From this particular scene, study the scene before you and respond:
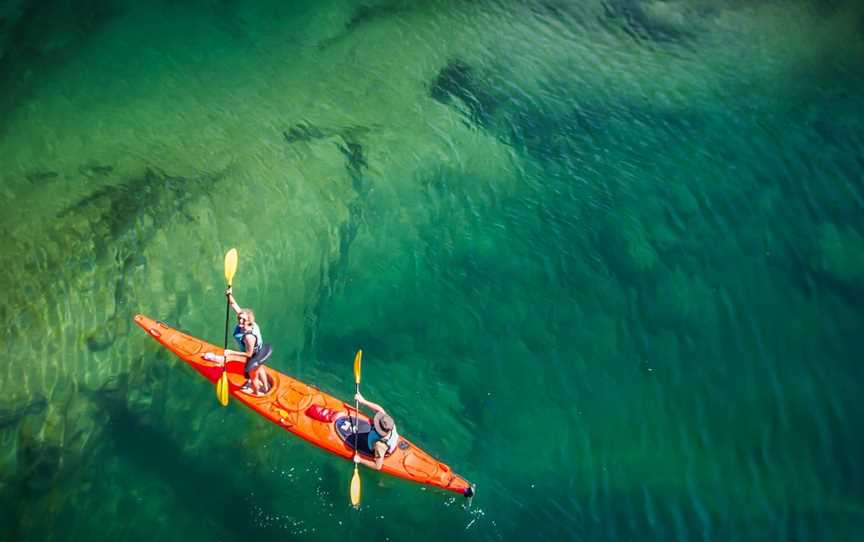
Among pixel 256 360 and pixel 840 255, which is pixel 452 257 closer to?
pixel 256 360

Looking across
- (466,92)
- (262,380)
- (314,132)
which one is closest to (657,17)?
(466,92)

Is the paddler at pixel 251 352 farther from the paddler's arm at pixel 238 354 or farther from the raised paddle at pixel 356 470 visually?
the raised paddle at pixel 356 470

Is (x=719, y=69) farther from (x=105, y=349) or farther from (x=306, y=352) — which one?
(x=105, y=349)

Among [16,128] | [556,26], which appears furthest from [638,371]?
[16,128]

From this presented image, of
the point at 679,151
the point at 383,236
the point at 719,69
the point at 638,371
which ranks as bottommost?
the point at 383,236

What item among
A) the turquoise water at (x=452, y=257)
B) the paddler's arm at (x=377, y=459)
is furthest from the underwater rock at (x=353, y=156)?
the paddler's arm at (x=377, y=459)

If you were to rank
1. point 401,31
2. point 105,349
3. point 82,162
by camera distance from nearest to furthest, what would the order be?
1. point 105,349
2. point 82,162
3. point 401,31
